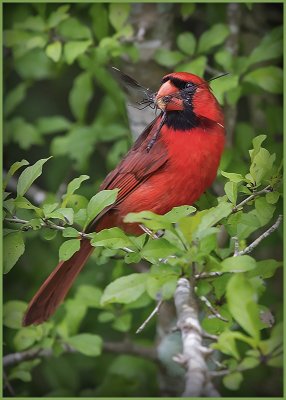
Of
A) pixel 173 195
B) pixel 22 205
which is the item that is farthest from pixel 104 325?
pixel 22 205

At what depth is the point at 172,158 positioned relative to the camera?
8.09 feet

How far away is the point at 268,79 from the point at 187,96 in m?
0.51

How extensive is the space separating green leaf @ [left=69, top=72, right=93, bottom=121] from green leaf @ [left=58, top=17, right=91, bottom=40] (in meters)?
0.34

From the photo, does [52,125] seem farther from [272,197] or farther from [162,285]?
[162,285]

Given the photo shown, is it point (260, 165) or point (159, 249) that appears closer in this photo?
point (159, 249)

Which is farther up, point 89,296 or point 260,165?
point 260,165

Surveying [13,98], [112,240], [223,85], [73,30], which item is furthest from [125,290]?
[13,98]

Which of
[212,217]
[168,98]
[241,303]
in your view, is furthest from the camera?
[168,98]

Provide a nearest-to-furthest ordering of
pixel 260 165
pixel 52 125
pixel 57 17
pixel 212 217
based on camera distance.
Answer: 1. pixel 212 217
2. pixel 260 165
3. pixel 57 17
4. pixel 52 125

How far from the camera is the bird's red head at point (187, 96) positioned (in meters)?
2.39

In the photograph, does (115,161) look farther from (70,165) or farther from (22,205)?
(22,205)

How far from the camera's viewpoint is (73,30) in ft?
9.68

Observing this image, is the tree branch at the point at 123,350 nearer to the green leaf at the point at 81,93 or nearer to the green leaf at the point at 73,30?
the green leaf at the point at 81,93

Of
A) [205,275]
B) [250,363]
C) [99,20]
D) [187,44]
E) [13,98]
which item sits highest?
[99,20]
